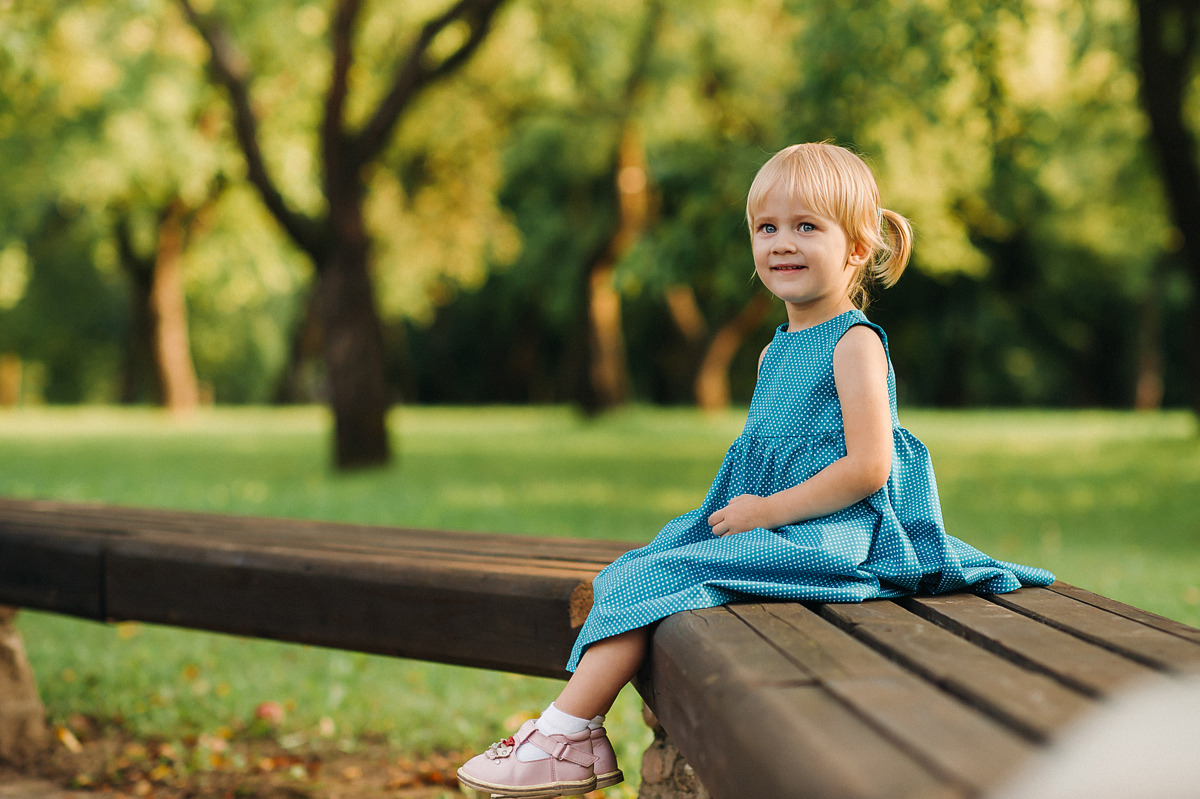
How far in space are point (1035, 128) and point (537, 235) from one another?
14.0m

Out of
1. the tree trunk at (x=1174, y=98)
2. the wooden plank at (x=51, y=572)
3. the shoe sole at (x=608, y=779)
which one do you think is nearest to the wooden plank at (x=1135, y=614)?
the shoe sole at (x=608, y=779)

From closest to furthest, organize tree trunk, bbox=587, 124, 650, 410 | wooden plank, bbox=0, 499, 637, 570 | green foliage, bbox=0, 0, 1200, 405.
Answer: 1. wooden plank, bbox=0, 499, 637, 570
2. green foliage, bbox=0, 0, 1200, 405
3. tree trunk, bbox=587, 124, 650, 410

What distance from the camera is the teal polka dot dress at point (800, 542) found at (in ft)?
6.41

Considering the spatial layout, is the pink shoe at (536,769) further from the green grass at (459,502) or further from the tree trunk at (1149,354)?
the tree trunk at (1149,354)

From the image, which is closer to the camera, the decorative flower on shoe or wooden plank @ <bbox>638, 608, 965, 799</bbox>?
wooden plank @ <bbox>638, 608, 965, 799</bbox>

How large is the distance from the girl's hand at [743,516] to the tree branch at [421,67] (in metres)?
8.68

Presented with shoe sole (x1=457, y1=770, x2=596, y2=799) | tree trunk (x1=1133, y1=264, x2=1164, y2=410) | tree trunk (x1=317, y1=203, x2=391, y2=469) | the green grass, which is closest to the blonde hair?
shoe sole (x1=457, y1=770, x2=596, y2=799)

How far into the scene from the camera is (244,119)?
10.2 meters

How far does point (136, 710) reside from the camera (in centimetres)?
367

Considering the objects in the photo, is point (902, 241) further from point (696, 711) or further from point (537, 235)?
point (537, 235)

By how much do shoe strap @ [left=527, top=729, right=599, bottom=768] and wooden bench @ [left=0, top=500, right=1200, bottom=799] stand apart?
151 mm

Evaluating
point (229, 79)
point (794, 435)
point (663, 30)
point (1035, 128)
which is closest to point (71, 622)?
point (794, 435)

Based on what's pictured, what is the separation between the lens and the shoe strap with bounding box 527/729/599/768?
1.88m

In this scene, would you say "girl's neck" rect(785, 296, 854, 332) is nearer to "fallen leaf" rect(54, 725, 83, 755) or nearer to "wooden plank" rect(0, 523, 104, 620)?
"wooden plank" rect(0, 523, 104, 620)
